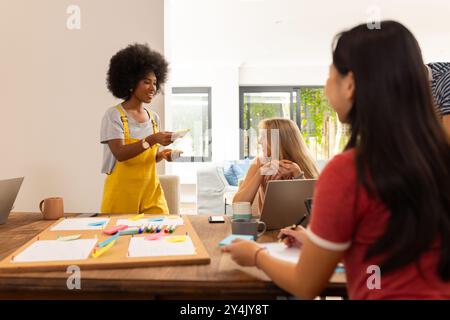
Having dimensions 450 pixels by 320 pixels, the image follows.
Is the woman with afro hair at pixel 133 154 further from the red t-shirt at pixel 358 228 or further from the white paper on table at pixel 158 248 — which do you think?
the red t-shirt at pixel 358 228

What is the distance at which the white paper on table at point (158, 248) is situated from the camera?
1274 millimetres

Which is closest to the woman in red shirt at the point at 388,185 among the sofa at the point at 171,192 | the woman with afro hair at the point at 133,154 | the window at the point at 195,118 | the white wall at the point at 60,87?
the woman with afro hair at the point at 133,154

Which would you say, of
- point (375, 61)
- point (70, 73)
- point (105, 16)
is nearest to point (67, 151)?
point (70, 73)

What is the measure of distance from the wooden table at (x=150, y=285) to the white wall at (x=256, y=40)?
7.64 ft

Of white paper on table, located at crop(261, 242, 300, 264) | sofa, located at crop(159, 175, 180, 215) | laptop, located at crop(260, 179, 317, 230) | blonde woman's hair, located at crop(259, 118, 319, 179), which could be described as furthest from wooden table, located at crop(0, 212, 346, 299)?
sofa, located at crop(159, 175, 180, 215)

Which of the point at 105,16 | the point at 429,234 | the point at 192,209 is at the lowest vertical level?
the point at 192,209

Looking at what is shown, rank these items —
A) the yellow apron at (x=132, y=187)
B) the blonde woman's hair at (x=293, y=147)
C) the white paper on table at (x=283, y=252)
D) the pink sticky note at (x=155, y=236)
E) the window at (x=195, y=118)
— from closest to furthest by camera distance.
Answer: the white paper on table at (x=283, y=252)
the pink sticky note at (x=155, y=236)
the blonde woman's hair at (x=293, y=147)
the yellow apron at (x=132, y=187)
the window at (x=195, y=118)

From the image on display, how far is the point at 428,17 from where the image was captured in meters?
5.52

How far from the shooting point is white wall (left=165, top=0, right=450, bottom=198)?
4934mm

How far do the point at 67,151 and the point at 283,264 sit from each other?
106 inches

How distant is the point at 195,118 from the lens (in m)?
8.28

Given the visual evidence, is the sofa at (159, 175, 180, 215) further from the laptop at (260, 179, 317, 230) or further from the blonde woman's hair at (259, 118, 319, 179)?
the laptop at (260, 179, 317, 230)

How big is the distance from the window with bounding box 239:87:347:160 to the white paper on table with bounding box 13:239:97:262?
693 centimetres
